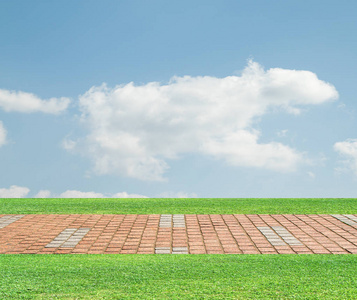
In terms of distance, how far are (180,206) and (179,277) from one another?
5083 millimetres

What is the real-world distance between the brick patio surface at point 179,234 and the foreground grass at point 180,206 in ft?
1.79

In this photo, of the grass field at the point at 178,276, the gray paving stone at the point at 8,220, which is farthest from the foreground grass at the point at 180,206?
the grass field at the point at 178,276

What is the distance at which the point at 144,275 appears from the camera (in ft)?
15.5

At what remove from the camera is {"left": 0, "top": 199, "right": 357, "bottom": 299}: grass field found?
415cm

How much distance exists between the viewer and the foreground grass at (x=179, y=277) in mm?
4145

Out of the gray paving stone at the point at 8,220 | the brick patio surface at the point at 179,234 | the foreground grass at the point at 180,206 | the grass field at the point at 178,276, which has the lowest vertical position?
the grass field at the point at 178,276

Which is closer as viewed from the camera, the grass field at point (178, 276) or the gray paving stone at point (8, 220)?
the grass field at point (178, 276)

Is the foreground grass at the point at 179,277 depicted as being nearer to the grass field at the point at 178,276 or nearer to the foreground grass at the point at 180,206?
the grass field at the point at 178,276

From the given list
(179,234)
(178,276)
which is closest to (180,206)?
(179,234)

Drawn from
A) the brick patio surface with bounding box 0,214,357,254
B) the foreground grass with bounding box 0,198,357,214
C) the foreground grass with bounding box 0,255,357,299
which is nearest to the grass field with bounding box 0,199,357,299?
A: the foreground grass with bounding box 0,255,357,299

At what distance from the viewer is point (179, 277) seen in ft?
15.1

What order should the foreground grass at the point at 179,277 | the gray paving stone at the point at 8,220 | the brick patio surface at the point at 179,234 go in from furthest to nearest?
the gray paving stone at the point at 8,220
the brick patio surface at the point at 179,234
the foreground grass at the point at 179,277

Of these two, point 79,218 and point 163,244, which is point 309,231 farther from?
point 79,218

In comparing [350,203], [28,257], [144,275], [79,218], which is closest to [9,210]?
[79,218]
